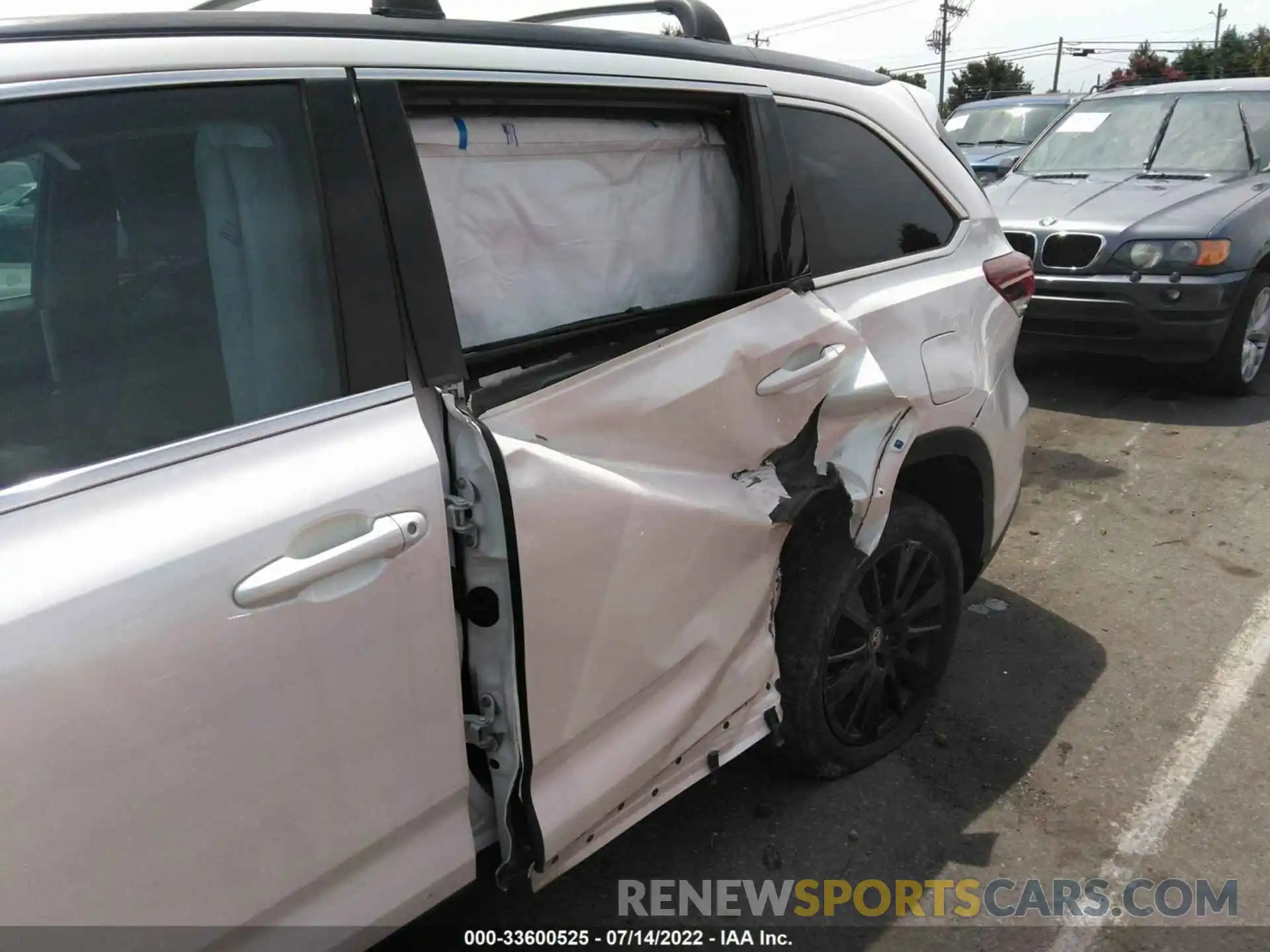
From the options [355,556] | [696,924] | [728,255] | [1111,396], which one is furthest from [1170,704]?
[1111,396]

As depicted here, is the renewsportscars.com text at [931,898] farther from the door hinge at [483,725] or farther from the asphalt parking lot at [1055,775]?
the door hinge at [483,725]

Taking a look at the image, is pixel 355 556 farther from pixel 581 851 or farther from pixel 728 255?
pixel 728 255

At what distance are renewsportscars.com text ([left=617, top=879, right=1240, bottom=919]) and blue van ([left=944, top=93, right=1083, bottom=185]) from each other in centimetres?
1019

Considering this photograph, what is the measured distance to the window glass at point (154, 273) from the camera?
4.65 ft

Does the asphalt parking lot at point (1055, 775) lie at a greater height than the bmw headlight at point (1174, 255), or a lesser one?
lesser

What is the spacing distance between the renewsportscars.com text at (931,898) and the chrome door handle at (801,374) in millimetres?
1268

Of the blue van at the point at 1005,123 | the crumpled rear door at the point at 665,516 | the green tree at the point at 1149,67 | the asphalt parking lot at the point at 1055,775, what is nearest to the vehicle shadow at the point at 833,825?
the asphalt parking lot at the point at 1055,775

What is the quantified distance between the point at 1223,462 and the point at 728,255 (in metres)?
4.04

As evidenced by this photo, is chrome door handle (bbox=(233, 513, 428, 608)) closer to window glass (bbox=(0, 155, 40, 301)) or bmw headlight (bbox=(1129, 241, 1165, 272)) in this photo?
window glass (bbox=(0, 155, 40, 301))

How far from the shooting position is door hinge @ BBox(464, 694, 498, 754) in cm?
181

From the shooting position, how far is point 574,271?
2.10 metres

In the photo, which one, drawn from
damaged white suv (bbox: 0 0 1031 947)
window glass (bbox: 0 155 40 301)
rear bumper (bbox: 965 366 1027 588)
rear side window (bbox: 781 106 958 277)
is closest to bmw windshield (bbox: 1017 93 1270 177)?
rear bumper (bbox: 965 366 1027 588)

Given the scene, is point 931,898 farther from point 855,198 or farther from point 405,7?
point 405,7

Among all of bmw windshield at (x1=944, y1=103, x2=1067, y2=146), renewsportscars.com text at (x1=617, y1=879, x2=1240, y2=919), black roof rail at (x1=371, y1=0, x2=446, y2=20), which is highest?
black roof rail at (x1=371, y1=0, x2=446, y2=20)
